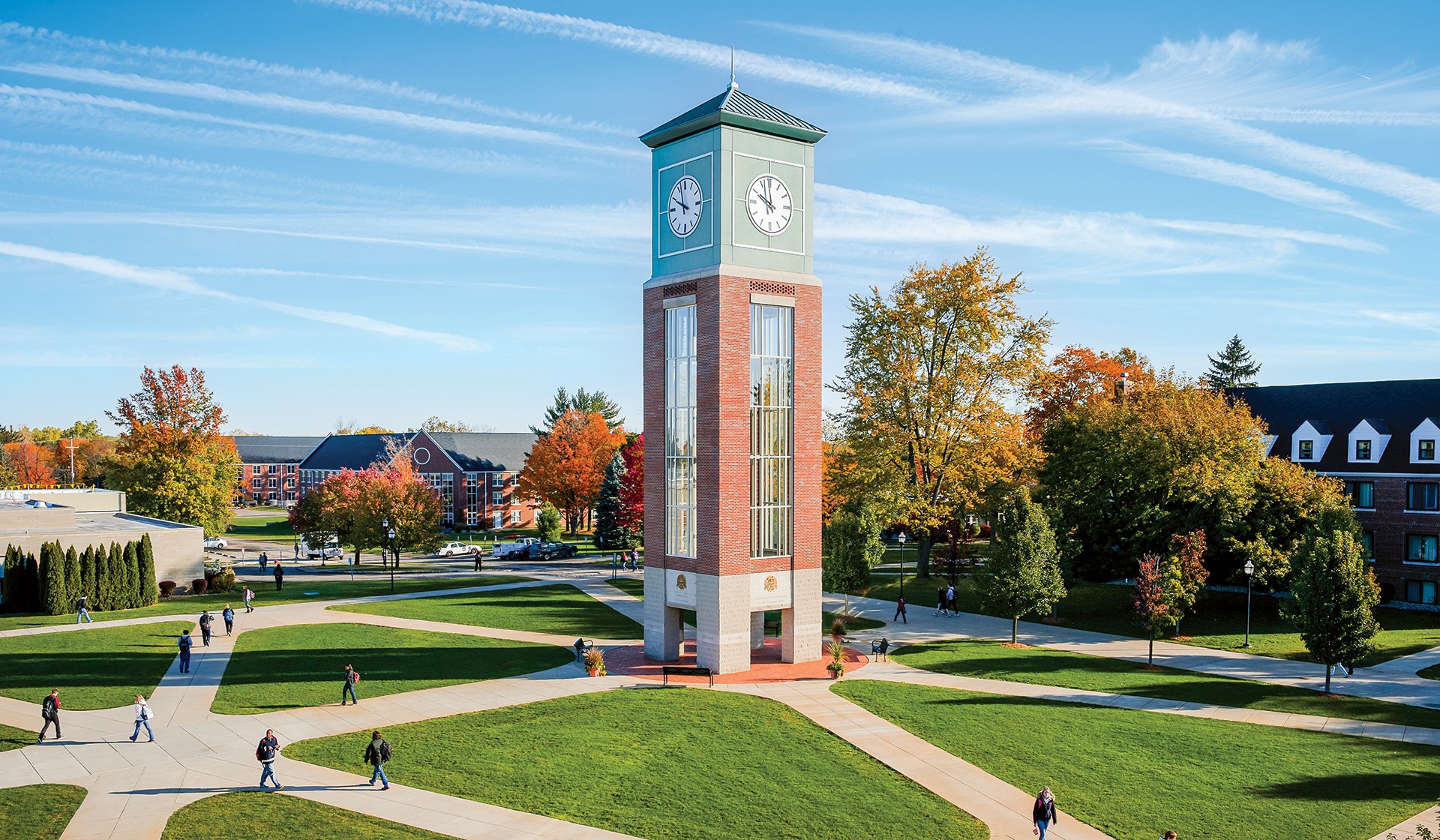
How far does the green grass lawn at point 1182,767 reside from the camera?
18.5 meters

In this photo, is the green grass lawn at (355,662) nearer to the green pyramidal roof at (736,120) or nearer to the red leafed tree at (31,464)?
the green pyramidal roof at (736,120)

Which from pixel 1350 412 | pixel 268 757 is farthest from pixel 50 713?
pixel 1350 412

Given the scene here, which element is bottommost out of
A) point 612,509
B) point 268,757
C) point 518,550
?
point 518,550

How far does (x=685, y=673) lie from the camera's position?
98.8ft

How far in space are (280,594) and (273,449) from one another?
108536mm

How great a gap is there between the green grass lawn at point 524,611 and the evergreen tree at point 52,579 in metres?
10.9

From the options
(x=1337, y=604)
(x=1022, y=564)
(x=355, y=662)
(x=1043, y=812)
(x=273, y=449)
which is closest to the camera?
(x=1043, y=812)

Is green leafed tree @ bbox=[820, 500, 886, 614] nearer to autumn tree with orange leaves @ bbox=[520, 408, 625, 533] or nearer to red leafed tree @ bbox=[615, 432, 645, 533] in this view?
red leafed tree @ bbox=[615, 432, 645, 533]

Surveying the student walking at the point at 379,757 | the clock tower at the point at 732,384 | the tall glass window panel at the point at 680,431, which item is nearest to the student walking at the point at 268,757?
the student walking at the point at 379,757

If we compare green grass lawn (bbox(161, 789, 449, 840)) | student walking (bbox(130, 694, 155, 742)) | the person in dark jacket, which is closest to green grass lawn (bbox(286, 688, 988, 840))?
the person in dark jacket

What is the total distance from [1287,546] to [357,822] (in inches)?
1506

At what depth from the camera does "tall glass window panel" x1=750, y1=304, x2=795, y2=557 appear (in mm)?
31844

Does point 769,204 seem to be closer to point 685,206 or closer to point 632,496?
point 685,206

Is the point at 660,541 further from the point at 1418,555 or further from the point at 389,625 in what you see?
the point at 1418,555
